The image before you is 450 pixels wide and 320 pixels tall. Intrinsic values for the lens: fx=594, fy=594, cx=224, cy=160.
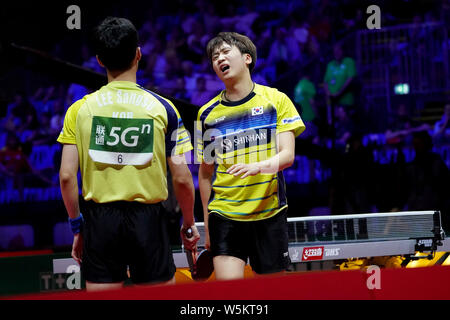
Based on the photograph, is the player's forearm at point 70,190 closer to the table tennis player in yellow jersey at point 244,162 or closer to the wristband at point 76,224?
the wristband at point 76,224

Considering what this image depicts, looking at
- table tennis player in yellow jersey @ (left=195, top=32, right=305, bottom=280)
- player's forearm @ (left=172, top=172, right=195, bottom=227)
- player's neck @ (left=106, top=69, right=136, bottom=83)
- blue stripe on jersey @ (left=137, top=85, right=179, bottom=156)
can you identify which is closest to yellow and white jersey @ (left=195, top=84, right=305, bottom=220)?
table tennis player in yellow jersey @ (left=195, top=32, right=305, bottom=280)

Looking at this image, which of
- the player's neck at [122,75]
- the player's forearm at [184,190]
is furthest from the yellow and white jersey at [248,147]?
the player's neck at [122,75]

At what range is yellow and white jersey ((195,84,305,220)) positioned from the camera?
11.1 feet

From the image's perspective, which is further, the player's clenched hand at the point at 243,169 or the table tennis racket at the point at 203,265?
the table tennis racket at the point at 203,265

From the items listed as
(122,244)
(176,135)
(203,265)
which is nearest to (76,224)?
(122,244)

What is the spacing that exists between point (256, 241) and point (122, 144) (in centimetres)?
110

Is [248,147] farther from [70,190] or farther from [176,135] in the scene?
[70,190]

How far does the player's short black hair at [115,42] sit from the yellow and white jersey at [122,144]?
0.13m

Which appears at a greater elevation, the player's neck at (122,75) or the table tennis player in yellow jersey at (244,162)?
the player's neck at (122,75)

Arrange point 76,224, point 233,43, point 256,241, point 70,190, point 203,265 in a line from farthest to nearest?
point 203,265
point 233,43
point 256,241
point 76,224
point 70,190

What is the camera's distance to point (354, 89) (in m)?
9.38

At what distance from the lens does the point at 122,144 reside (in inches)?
105

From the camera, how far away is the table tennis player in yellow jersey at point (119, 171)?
268 centimetres
